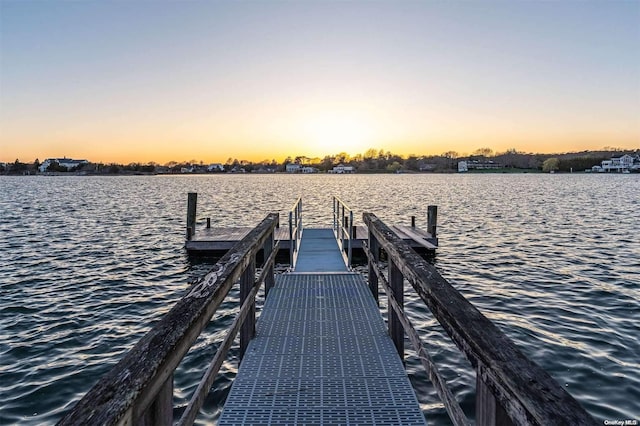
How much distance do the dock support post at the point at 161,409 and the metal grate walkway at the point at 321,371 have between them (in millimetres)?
1326

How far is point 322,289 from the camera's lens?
6551 mm

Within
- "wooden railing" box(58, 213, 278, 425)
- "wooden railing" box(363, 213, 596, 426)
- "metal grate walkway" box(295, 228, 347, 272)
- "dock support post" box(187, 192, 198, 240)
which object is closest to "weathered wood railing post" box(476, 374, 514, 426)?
"wooden railing" box(363, 213, 596, 426)

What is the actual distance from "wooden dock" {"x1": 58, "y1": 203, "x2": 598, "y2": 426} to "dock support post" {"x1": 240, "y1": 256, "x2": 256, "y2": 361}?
15 mm

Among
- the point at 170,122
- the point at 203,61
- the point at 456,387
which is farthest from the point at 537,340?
the point at 170,122

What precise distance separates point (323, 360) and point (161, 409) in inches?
97.0

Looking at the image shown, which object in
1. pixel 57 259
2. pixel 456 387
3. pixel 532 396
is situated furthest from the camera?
pixel 57 259

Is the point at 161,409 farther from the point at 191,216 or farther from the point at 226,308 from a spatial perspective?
the point at 191,216

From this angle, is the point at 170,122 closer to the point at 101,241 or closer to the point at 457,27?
the point at 101,241

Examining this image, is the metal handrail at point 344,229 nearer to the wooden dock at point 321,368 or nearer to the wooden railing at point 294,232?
the wooden railing at point 294,232

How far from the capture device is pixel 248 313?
441 centimetres

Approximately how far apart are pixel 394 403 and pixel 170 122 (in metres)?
59.9

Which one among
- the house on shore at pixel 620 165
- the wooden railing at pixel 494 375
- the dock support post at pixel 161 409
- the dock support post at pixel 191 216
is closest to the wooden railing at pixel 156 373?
the dock support post at pixel 161 409

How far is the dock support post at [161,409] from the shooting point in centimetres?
174

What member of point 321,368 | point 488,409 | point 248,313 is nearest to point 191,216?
point 248,313
